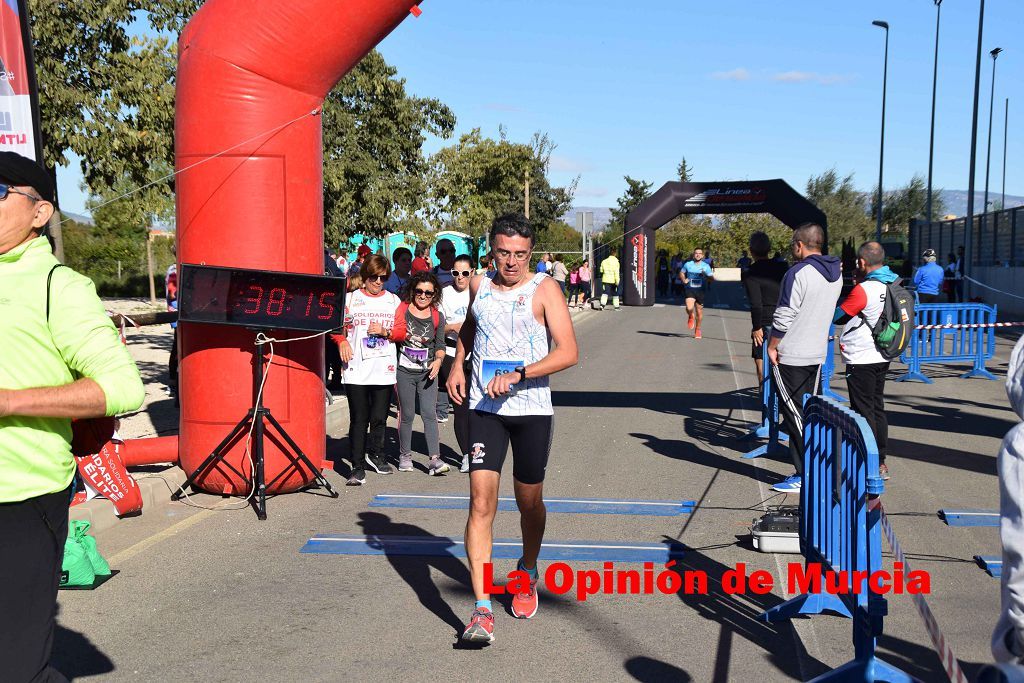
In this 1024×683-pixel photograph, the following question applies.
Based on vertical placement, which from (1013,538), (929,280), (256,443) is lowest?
(256,443)

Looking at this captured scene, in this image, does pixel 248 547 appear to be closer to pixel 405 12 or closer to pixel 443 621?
pixel 443 621

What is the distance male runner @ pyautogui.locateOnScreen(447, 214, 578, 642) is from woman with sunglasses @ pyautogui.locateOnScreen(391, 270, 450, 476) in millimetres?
3805

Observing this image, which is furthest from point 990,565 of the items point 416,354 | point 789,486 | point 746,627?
point 416,354

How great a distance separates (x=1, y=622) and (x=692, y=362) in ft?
52.9

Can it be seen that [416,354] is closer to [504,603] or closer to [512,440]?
[504,603]

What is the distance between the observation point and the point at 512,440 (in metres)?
5.00

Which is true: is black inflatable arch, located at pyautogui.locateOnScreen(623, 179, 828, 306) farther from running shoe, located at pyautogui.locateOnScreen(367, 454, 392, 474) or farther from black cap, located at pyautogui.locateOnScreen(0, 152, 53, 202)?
black cap, located at pyautogui.locateOnScreen(0, 152, 53, 202)

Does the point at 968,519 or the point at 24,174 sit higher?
the point at 24,174

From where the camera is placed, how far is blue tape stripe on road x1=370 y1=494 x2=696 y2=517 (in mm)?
7297

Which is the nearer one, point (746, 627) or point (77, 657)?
point (77, 657)

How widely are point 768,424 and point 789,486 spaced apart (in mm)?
2083

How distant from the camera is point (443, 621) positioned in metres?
5.11

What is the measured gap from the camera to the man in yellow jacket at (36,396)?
9.11 ft

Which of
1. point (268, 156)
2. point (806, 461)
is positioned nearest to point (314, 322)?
point (268, 156)
